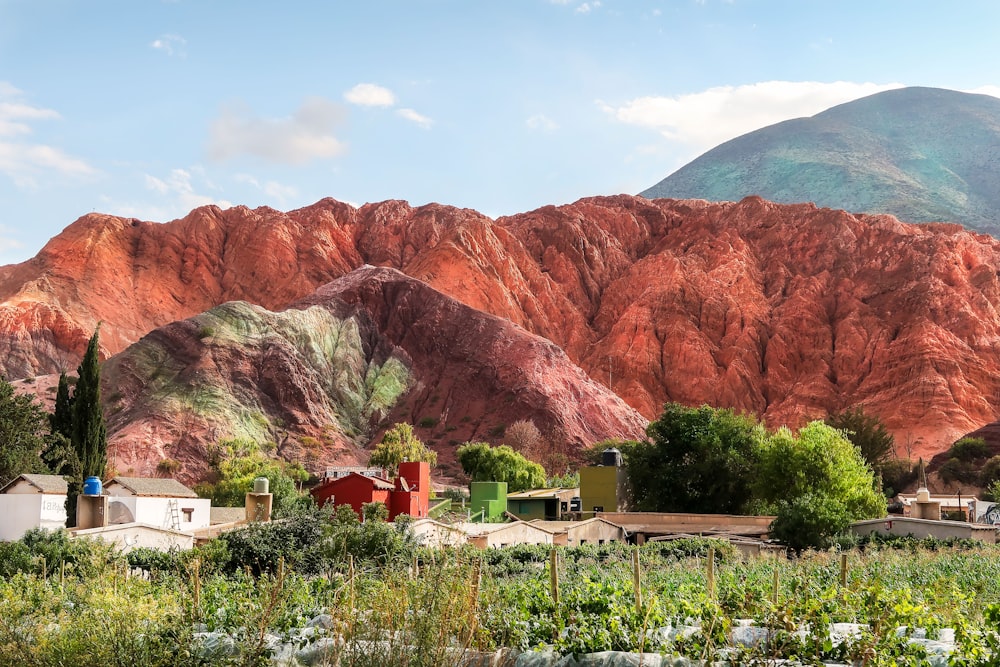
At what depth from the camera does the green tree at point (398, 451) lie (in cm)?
7262

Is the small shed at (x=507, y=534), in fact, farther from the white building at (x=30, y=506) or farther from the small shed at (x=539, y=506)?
the small shed at (x=539, y=506)

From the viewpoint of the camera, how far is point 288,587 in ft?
38.8

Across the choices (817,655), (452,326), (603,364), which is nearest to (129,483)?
(817,655)

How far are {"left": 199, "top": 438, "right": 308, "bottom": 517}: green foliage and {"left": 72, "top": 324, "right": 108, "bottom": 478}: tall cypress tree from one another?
8672 millimetres

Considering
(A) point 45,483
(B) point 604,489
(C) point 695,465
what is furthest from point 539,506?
(A) point 45,483

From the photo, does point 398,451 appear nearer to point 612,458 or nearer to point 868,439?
point 612,458

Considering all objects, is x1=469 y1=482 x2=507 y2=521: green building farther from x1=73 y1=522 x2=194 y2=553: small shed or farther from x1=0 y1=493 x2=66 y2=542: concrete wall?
x1=73 y1=522 x2=194 y2=553: small shed

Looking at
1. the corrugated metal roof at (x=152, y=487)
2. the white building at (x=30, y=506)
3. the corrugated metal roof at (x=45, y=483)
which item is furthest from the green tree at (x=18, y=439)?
the white building at (x=30, y=506)

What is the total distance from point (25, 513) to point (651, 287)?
84.8m

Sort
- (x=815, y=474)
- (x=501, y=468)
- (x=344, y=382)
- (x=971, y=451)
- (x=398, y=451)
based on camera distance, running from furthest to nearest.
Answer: (x=344, y=382), (x=971, y=451), (x=398, y=451), (x=501, y=468), (x=815, y=474)

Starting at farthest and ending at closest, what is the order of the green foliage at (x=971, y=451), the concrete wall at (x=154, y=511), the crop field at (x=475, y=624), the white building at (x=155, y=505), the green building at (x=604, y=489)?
the green foliage at (x=971, y=451)
the green building at (x=604, y=489)
the white building at (x=155, y=505)
the concrete wall at (x=154, y=511)
the crop field at (x=475, y=624)

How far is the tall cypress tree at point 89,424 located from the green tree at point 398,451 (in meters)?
28.8

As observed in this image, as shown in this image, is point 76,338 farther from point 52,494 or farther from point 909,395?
point 909,395

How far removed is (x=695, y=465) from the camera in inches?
2130
